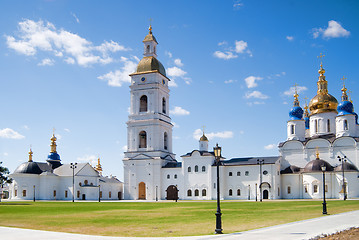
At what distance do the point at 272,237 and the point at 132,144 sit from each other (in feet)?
206

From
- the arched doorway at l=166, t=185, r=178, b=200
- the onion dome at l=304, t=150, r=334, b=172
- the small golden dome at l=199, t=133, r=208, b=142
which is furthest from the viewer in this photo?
the small golden dome at l=199, t=133, r=208, b=142

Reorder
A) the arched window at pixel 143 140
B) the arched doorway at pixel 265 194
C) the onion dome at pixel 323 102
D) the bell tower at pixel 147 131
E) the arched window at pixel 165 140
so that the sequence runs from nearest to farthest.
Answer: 1. the arched doorway at pixel 265 194
2. the onion dome at pixel 323 102
3. the bell tower at pixel 147 131
4. the arched window at pixel 143 140
5. the arched window at pixel 165 140

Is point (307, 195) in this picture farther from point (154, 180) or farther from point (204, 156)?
point (154, 180)

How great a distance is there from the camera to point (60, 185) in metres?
76.6

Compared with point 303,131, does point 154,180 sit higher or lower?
lower

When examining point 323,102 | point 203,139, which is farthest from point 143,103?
point 323,102

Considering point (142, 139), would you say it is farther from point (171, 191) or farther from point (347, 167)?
point (347, 167)

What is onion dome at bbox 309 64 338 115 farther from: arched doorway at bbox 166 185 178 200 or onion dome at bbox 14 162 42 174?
onion dome at bbox 14 162 42 174

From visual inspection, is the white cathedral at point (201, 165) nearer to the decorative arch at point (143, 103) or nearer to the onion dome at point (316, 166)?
the onion dome at point (316, 166)

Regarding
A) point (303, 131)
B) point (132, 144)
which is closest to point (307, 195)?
point (303, 131)

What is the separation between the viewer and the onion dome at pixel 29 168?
7550 cm

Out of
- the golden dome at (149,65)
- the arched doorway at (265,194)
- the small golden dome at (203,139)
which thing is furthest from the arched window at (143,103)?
the arched doorway at (265,194)

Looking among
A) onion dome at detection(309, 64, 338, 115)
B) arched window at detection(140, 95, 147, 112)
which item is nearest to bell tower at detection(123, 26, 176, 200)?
arched window at detection(140, 95, 147, 112)

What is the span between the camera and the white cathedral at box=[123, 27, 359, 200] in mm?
64875
